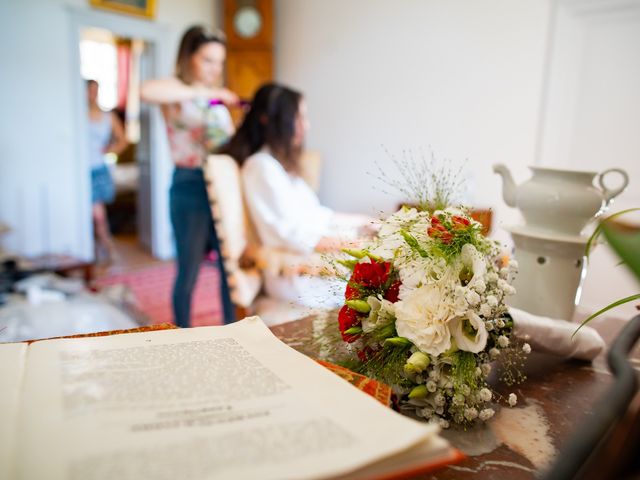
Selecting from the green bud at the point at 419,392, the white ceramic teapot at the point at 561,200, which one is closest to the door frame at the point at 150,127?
the white ceramic teapot at the point at 561,200

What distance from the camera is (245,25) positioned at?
483 centimetres

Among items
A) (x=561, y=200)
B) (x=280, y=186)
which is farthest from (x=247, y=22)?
(x=561, y=200)

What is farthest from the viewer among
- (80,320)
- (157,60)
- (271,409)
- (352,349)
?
(157,60)

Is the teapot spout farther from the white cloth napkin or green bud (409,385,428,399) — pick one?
green bud (409,385,428,399)

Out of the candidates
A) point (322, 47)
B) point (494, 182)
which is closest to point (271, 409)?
point (494, 182)

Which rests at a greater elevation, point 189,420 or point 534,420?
point 189,420

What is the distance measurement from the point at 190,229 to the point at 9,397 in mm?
2011

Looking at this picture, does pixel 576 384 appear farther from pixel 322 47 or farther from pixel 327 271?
pixel 322 47

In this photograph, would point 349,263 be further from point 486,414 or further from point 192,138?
point 192,138

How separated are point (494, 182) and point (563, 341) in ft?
9.28

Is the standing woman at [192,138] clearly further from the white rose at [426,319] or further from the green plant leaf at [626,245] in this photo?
the green plant leaf at [626,245]

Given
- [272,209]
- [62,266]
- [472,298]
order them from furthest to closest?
[62,266]
[272,209]
[472,298]

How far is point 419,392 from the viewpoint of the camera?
2.02 feet

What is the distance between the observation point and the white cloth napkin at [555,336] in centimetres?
80
